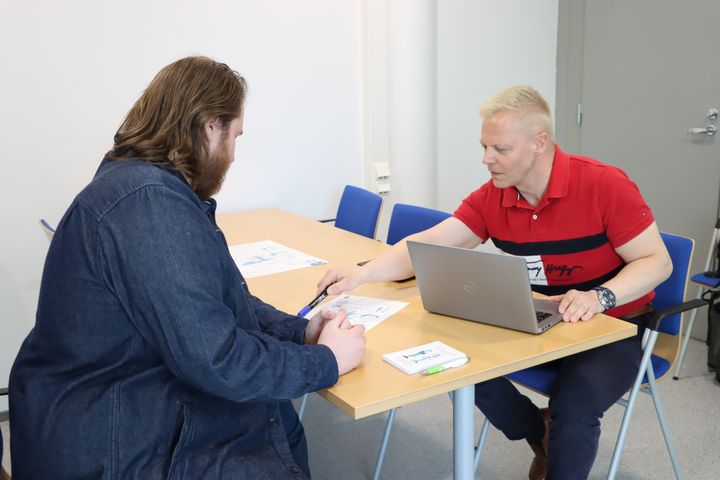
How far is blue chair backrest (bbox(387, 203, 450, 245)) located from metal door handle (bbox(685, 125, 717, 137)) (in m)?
1.67

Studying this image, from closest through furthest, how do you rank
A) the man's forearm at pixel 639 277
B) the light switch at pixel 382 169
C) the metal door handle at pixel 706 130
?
the man's forearm at pixel 639 277 → the metal door handle at pixel 706 130 → the light switch at pixel 382 169

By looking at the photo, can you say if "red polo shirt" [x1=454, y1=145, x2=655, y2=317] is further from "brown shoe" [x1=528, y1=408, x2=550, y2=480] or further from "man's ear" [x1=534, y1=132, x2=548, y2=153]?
"brown shoe" [x1=528, y1=408, x2=550, y2=480]

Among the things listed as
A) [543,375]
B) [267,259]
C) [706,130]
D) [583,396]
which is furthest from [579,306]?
[706,130]

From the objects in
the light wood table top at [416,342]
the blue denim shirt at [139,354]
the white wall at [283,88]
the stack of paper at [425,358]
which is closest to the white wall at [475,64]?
the white wall at [283,88]

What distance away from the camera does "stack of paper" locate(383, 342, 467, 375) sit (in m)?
1.38

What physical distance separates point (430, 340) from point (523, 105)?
0.83 metres

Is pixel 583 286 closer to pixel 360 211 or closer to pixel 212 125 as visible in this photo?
pixel 212 125

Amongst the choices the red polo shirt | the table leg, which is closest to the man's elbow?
the red polo shirt

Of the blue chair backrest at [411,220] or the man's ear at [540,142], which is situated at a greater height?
the man's ear at [540,142]

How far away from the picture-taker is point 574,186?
196 cm

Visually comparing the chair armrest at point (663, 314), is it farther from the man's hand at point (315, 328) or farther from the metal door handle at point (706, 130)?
the metal door handle at point (706, 130)

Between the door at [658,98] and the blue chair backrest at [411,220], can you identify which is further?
the door at [658,98]

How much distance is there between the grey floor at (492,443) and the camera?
7.82ft

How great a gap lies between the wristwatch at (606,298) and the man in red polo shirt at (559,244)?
17 millimetres
